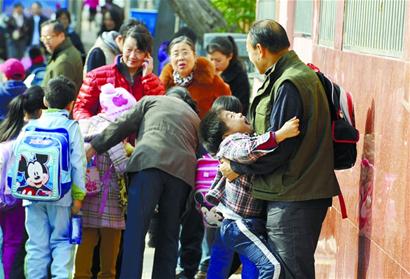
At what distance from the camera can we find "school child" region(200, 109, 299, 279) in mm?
5617

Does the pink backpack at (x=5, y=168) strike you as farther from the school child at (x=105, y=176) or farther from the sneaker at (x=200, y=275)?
the sneaker at (x=200, y=275)

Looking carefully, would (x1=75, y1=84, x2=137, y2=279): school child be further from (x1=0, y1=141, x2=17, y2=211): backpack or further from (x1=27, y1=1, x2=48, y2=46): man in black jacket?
(x1=27, y1=1, x2=48, y2=46): man in black jacket

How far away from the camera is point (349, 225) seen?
21.6 ft

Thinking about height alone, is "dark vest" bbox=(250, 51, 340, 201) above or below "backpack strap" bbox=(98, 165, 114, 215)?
above

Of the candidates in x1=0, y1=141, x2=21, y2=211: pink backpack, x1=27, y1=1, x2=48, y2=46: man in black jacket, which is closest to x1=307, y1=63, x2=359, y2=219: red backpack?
x1=0, y1=141, x2=21, y2=211: pink backpack

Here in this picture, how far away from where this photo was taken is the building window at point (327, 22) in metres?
7.69

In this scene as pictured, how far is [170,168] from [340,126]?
1.61 metres

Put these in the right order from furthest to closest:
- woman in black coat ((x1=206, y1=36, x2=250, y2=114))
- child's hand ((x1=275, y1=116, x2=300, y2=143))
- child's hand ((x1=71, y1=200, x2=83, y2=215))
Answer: woman in black coat ((x1=206, y1=36, x2=250, y2=114)) → child's hand ((x1=71, y1=200, x2=83, y2=215)) → child's hand ((x1=275, y1=116, x2=300, y2=143))

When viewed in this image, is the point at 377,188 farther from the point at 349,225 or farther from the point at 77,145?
the point at 77,145

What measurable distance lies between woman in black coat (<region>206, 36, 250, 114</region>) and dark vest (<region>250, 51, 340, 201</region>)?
4.10 metres

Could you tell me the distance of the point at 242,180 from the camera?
6.05m

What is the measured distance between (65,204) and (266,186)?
5.86ft

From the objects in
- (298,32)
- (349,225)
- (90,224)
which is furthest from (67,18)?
(349,225)

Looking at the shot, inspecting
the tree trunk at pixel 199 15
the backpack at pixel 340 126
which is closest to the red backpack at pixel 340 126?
the backpack at pixel 340 126
